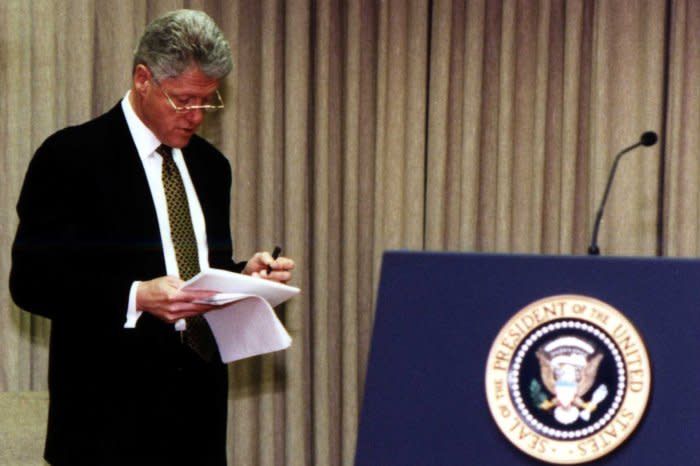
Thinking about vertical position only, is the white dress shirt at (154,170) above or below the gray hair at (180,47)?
below

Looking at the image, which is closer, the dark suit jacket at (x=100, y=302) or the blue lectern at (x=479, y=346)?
the blue lectern at (x=479, y=346)

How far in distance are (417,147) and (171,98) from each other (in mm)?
1413

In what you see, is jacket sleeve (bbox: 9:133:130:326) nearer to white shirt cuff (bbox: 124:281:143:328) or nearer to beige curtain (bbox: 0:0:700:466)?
white shirt cuff (bbox: 124:281:143:328)

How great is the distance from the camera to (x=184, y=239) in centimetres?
239

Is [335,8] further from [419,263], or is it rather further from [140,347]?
[419,263]

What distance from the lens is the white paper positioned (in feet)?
7.08

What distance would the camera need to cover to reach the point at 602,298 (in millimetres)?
1245

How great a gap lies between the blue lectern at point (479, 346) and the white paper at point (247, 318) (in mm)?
862

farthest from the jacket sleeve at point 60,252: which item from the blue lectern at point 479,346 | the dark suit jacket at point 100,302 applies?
the blue lectern at point 479,346

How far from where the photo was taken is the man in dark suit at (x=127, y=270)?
2.21 m

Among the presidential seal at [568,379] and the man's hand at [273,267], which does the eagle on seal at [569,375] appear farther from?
the man's hand at [273,267]

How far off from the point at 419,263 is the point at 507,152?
235cm

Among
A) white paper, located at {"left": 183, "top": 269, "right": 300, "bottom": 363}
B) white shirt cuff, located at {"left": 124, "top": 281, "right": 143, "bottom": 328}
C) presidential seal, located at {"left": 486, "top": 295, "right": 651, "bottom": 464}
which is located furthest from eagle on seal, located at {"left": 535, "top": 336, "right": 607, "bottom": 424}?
white shirt cuff, located at {"left": 124, "top": 281, "right": 143, "bottom": 328}

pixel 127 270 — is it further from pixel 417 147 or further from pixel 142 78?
pixel 417 147
